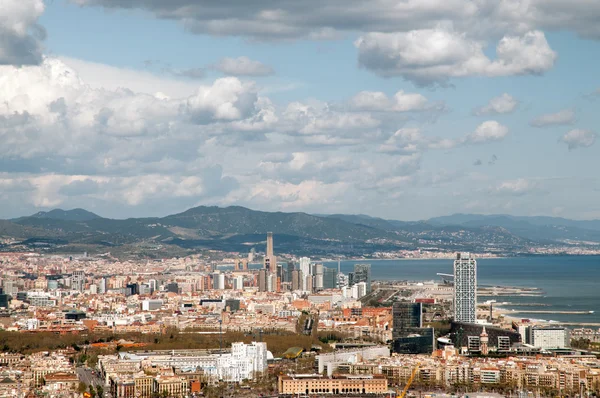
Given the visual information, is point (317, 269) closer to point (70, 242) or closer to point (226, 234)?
point (70, 242)

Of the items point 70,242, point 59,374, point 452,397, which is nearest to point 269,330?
point 59,374

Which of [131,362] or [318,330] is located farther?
[318,330]

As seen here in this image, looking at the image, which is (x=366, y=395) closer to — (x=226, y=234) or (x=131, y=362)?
(x=131, y=362)

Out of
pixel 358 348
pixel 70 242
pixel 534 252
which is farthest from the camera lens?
pixel 534 252

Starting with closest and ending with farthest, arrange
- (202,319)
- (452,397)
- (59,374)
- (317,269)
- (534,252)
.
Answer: (452,397)
(59,374)
(202,319)
(317,269)
(534,252)

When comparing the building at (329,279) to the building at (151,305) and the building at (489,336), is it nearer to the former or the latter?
the building at (151,305)

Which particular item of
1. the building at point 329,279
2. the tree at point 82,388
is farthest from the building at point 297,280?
the tree at point 82,388

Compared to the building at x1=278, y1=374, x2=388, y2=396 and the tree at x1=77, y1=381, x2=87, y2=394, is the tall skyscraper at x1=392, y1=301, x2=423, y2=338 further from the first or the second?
the tree at x1=77, y1=381, x2=87, y2=394

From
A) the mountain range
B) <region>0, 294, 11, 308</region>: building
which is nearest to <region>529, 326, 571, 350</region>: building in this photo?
<region>0, 294, 11, 308</region>: building
